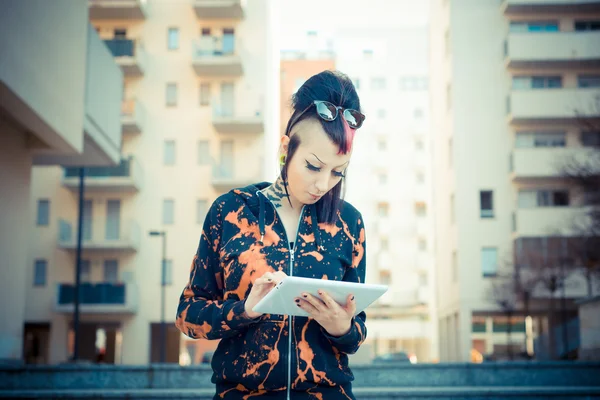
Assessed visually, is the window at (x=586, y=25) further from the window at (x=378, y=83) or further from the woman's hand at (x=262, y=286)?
the woman's hand at (x=262, y=286)

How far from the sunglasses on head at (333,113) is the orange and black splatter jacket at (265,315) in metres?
0.33

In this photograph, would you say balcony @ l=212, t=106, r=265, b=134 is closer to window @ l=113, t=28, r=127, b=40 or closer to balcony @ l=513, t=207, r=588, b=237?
window @ l=113, t=28, r=127, b=40

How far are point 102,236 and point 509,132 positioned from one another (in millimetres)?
19864

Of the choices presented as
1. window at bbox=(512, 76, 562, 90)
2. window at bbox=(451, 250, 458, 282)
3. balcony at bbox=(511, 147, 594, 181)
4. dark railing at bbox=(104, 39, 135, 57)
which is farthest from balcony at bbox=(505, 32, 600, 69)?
dark railing at bbox=(104, 39, 135, 57)

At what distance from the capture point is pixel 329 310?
2389 mm

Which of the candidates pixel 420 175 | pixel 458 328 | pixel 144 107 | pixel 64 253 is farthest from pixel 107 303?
pixel 420 175

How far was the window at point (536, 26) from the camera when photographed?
120 ft

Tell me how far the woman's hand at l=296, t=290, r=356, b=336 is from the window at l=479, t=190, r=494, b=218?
114ft

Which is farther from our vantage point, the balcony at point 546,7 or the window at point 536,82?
the window at point 536,82

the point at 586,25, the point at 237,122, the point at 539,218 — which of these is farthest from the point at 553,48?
the point at 237,122

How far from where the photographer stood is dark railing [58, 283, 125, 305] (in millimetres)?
34750

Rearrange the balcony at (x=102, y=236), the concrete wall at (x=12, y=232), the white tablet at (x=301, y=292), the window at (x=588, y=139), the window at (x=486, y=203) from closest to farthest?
the white tablet at (x=301, y=292)
the concrete wall at (x=12, y=232)
the balcony at (x=102, y=236)
the window at (x=588, y=139)
the window at (x=486, y=203)

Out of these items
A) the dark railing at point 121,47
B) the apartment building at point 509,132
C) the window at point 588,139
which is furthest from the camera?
the dark railing at point 121,47

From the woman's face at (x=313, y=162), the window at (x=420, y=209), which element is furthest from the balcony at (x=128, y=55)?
the woman's face at (x=313, y=162)
